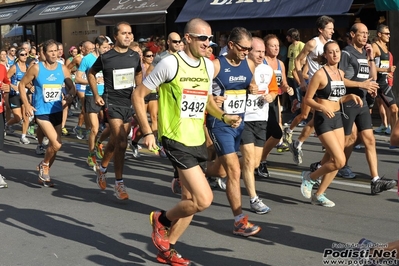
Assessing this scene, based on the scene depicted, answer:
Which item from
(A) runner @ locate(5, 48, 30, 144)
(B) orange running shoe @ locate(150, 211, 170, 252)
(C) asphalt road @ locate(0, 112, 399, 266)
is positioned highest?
(A) runner @ locate(5, 48, 30, 144)

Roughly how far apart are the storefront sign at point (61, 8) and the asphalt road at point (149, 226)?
13.2 meters

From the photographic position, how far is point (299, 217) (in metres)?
7.12

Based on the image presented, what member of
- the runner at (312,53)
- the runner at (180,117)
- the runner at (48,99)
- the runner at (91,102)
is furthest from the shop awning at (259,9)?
the runner at (180,117)

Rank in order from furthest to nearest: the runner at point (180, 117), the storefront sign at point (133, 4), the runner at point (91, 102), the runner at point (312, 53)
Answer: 1. the storefront sign at point (133, 4)
2. the runner at point (91, 102)
3. the runner at point (312, 53)
4. the runner at point (180, 117)

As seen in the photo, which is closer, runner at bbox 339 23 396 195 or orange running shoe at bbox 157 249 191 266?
orange running shoe at bbox 157 249 191 266

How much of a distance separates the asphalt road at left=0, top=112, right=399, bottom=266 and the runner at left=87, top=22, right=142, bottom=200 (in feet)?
1.90

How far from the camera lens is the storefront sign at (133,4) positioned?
19000 mm

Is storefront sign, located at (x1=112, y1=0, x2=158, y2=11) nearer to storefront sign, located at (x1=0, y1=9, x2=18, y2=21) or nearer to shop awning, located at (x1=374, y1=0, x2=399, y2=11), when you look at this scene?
shop awning, located at (x1=374, y1=0, x2=399, y2=11)

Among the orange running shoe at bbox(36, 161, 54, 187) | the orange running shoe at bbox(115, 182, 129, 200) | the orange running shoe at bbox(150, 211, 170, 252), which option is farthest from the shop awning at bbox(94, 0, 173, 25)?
the orange running shoe at bbox(150, 211, 170, 252)

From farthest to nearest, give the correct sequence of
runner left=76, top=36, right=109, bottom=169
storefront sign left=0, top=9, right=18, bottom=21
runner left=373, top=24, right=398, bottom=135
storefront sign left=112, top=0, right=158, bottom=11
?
storefront sign left=0, top=9, right=18, bottom=21 < storefront sign left=112, top=0, right=158, bottom=11 < runner left=373, top=24, right=398, bottom=135 < runner left=76, top=36, right=109, bottom=169

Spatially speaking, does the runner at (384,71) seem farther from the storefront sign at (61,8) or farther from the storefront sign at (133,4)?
the storefront sign at (61,8)

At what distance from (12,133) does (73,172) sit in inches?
215

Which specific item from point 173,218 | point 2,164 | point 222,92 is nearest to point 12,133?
point 2,164

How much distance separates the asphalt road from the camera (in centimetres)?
598
